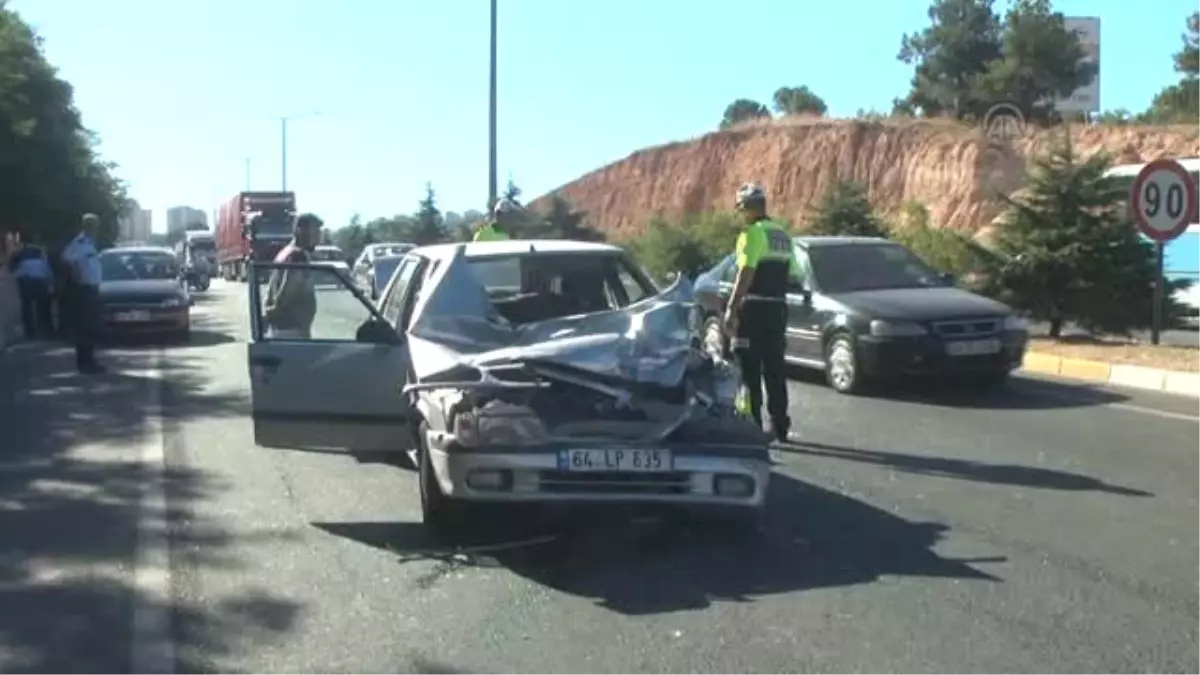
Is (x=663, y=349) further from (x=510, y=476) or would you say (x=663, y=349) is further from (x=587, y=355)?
(x=510, y=476)

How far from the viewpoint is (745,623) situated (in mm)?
7070

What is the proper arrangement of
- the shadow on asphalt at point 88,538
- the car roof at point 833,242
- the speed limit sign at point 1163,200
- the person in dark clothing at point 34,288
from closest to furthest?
the shadow on asphalt at point 88,538 < the car roof at point 833,242 < the speed limit sign at point 1163,200 < the person in dark clothing at point 34,288

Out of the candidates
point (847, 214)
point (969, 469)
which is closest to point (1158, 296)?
point (969, 469)

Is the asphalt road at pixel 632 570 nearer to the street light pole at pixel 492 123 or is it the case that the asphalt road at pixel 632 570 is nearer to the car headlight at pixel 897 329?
the car headlight at pixel 897 329

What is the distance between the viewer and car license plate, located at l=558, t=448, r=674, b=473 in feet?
27.5

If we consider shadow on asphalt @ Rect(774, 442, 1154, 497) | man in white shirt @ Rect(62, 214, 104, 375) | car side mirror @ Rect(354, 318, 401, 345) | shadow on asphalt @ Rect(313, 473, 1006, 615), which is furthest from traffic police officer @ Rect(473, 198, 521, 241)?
shadow on asphalt @ Rect(313, 473, 1006, 615)

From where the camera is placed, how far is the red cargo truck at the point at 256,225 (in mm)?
59094

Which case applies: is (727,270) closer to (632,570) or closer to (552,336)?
(552,336)

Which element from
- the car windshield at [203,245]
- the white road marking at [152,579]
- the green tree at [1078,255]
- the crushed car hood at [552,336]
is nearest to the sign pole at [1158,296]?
the green tree at [1078,255]

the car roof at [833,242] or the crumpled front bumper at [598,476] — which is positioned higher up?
the car roof at [833,242]

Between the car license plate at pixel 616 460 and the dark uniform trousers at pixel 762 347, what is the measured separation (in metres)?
4.02

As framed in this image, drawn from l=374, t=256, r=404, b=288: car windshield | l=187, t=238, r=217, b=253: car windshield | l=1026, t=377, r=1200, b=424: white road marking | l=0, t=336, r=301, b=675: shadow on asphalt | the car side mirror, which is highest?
the car side mirror

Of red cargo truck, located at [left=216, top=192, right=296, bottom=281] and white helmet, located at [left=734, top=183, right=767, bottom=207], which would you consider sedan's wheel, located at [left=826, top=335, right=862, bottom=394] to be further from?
red cargo truck, located at [left=216, top=192, right=296, bottom=281]

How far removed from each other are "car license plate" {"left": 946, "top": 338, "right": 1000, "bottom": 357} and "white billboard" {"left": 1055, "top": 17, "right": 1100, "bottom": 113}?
56944 mm
